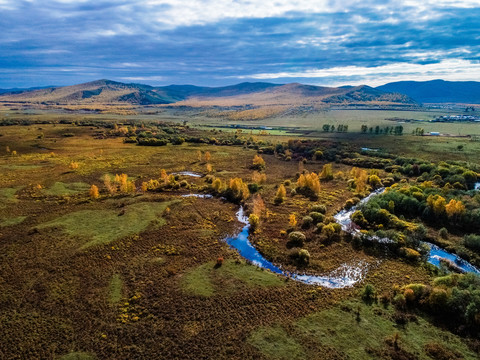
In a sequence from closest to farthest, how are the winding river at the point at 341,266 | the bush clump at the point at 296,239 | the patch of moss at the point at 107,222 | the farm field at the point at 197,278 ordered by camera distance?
the farm field at the point at 197,278, the winding river at the point at 341,266, the bush clump at the point at 296,239, the patch of moss at the point at 107,222

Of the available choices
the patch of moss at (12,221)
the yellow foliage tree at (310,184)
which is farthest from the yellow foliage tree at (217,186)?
the patch of moss at (12,221)

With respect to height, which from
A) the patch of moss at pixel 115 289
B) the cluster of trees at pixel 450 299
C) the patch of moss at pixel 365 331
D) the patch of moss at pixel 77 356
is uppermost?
the cluster of trees at pixel 450 299

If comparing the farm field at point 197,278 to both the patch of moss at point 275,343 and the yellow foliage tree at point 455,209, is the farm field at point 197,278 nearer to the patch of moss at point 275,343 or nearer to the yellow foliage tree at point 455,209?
the patch of moss at point 275,343

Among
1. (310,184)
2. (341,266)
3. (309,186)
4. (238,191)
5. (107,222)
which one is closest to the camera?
(341,266)

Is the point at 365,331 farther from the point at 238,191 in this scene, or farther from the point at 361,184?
the point at 361,184

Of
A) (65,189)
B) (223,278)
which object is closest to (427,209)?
(223,278)

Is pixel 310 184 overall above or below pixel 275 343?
above

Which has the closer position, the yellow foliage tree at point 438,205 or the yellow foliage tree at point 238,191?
the yellow foliage tree at point 438,205

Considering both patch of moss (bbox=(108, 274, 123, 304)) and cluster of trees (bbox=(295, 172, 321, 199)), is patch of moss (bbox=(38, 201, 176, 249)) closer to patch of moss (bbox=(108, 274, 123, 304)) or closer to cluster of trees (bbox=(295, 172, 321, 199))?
patch of moss (bbox=(108, 274, 123, 304))

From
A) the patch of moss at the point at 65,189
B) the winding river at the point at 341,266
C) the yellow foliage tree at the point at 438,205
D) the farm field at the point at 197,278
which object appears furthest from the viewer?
the patch of moss at the point at 65,189

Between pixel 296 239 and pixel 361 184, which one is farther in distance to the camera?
pixel 361 184

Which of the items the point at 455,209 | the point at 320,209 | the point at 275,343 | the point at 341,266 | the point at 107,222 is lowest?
the point at 275,343
